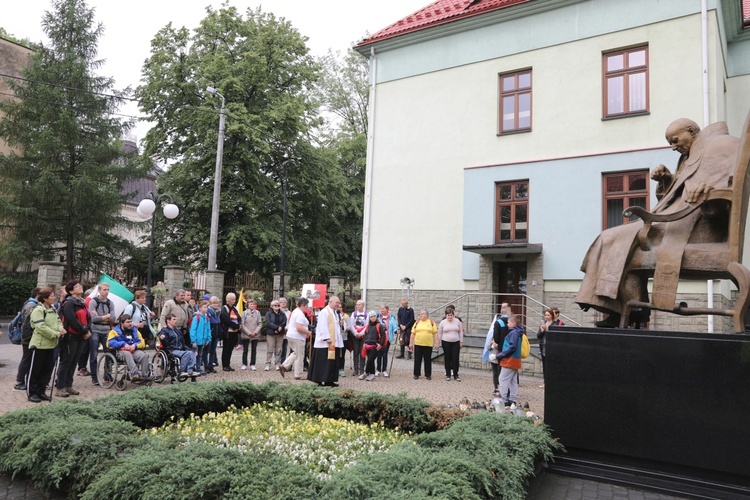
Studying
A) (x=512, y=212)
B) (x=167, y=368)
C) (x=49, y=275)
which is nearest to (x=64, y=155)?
(x=49, y=275)

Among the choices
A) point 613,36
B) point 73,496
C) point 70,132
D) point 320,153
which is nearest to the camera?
point 73,496

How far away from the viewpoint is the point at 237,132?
28.4 meters

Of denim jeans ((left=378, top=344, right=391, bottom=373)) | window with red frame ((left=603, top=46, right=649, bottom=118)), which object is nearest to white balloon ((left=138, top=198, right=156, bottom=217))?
denim jeans ((left=378, top=344, right=391, bottom=373))

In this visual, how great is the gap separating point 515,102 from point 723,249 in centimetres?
1501

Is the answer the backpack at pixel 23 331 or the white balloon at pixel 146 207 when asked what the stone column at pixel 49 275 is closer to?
the white balloon at pixel 146 207

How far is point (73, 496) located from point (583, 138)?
17.2m

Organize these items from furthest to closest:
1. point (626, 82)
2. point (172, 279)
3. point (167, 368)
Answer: point (172, 279) < point (626, 82) < point (167, 368)

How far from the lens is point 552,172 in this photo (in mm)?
18578

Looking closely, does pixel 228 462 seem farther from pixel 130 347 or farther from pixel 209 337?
pixel 209 337

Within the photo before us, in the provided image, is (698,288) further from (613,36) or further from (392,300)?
(392,300)

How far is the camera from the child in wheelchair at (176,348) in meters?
11.7

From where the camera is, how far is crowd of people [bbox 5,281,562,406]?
9914 mm

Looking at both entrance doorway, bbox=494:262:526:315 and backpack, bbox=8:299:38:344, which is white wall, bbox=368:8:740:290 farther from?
backpack, bbox=8:299:38:344

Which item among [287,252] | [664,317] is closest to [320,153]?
[287,252]
